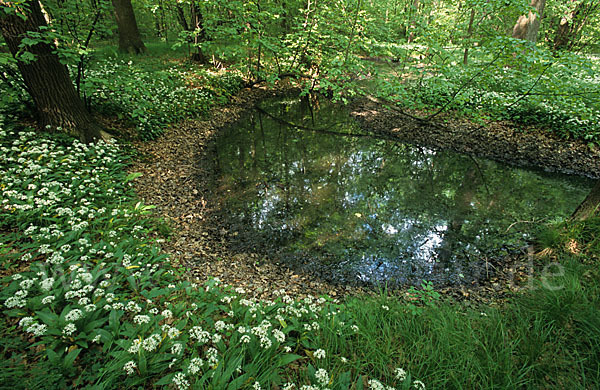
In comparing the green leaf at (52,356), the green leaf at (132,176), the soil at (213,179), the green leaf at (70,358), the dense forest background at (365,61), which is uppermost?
the dense forest background at (365,61)

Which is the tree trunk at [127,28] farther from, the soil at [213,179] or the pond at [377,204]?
the pond at [377,204]

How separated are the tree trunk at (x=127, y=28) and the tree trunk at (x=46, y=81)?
8.09 meters

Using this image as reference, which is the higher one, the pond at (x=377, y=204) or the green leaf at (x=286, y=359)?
the green leaf at (x=286, y=359)

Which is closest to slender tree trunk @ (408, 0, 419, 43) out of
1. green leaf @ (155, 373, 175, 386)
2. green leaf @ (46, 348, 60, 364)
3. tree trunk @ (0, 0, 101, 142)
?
tree trunk @ (0, 0, 101, 142)

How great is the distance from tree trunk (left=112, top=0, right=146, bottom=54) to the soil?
5.13 meters

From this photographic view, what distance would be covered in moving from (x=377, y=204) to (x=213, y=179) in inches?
172

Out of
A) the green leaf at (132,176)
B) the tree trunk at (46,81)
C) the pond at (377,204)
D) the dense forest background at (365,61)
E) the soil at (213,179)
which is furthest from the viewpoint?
the dense forest background at (365,61)

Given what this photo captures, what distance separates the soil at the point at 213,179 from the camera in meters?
4.50

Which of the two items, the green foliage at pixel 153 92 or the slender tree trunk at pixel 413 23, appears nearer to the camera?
the green foliage at pixel 153 92

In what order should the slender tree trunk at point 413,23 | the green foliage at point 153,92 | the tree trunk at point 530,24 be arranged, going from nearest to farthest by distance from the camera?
the green foliage at point 153,92, the slender tree trunk at point 413,23, the tree trunk at point 530,24

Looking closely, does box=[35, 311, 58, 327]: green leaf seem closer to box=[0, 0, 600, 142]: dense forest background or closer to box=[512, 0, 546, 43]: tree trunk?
box=[0, 0, 600, 142]: dense forest background

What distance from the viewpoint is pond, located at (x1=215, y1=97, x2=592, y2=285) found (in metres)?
5.18

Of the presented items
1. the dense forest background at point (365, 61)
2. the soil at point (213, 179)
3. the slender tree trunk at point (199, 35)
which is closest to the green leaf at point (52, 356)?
the soil at point (213, 179)

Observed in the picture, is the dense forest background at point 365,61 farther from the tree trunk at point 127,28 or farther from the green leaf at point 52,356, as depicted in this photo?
the green leaf at point 52,356
